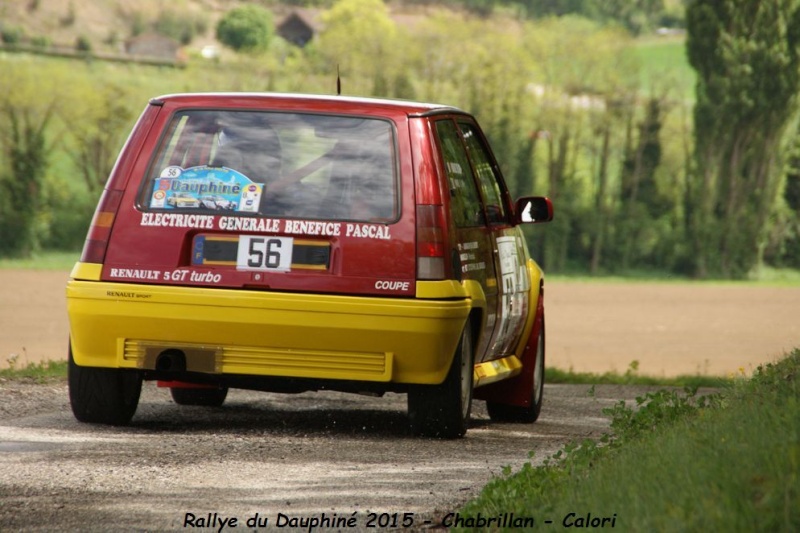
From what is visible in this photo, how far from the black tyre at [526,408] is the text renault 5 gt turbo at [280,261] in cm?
177

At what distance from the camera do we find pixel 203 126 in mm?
8727

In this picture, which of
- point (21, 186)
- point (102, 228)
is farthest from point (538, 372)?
point (21, 186)

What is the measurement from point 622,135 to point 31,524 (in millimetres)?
46527

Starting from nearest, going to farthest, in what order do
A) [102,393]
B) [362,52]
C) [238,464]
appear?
[238,464]
[102,393]
[362,52]

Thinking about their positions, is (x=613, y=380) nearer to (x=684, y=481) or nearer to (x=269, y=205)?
(x=269, y=205)

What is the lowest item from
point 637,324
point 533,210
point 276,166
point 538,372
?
point 637,324

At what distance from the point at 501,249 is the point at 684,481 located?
15.1 feet

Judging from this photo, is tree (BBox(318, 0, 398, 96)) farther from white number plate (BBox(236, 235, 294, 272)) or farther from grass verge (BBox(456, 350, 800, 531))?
grass verge (BBox(456, 350, 800, 531))

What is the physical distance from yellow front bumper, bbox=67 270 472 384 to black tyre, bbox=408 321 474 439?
18 cm

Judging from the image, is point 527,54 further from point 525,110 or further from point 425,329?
point 425,329

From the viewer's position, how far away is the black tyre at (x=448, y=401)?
8625 millimetres

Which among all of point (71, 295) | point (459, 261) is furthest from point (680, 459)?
point (71, 295)

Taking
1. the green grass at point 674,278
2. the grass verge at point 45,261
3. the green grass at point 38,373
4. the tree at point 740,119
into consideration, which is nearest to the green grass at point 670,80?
the tree at point 740,119

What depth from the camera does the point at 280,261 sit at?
8328 mm
